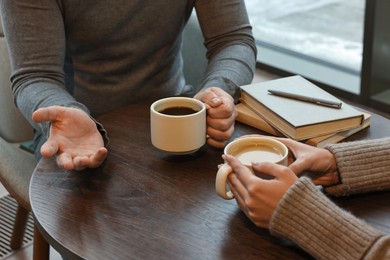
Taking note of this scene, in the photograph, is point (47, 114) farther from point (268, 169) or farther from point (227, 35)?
point (227, 35)

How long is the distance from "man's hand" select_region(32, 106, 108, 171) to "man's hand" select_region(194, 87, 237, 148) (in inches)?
9.0

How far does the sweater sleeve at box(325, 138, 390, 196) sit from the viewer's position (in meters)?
1.05

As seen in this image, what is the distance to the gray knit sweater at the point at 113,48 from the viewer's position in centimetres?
140

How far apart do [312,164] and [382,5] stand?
76.1 inches

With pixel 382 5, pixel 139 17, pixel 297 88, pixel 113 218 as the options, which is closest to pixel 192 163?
pixel 113 218

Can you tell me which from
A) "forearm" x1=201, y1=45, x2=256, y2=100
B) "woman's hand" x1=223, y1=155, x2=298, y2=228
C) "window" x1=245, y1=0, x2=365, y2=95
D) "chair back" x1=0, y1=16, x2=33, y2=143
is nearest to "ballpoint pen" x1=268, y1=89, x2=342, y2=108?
"forearm" x1=201, y1=45, x2=256, y2=100

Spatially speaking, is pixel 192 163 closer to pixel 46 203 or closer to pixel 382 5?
pixel 46 203

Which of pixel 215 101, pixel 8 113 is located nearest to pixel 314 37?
pixel 8 113

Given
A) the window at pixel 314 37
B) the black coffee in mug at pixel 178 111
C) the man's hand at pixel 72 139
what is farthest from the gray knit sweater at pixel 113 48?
the window at pixel 314 37

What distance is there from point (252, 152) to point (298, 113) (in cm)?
22

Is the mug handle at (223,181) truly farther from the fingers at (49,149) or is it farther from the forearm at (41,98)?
the forearm at (41,98)

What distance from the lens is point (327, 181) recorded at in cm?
107

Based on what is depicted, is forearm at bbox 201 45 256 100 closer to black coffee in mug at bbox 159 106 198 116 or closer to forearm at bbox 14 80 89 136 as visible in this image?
black coffee in mug at bbox 159 106 198 116

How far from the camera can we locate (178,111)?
46.9 inches
